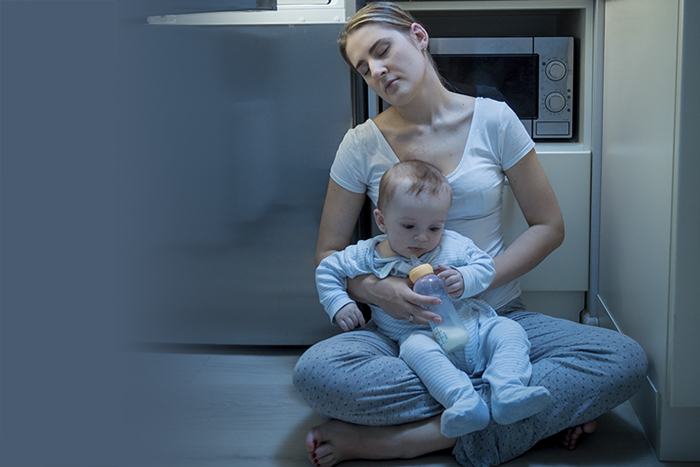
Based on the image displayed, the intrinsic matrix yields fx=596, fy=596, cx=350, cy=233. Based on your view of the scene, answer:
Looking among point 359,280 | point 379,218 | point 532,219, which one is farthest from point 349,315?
point 532,219

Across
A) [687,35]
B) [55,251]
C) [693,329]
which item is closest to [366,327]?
[693,329]

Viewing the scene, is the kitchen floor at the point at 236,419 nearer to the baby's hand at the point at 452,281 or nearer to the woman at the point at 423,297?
the woman at the point at 423,297

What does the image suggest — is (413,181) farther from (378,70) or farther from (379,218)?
(378,70)

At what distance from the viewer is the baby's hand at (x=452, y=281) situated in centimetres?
95

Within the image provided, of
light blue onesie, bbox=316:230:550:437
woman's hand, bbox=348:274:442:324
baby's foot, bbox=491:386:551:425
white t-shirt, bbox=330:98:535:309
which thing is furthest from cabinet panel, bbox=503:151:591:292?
baby's foot, bbox=491:386:551:425

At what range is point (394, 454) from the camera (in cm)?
93

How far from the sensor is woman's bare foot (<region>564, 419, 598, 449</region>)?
943mm

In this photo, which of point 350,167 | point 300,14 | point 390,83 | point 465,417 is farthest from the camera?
point 300,14

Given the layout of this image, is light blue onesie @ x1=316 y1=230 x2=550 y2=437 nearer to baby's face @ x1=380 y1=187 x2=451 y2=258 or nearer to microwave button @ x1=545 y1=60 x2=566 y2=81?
baby's face @ x1=380 y1=187 x2=451 y2=258

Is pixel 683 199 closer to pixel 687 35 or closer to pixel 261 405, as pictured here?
pixel 687 35

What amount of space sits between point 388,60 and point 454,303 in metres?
0.44

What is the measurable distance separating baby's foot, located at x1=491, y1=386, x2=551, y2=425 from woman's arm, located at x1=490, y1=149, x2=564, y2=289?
0.86ft

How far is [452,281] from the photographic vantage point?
0.95 m

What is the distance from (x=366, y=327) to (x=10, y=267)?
103 centimetres
